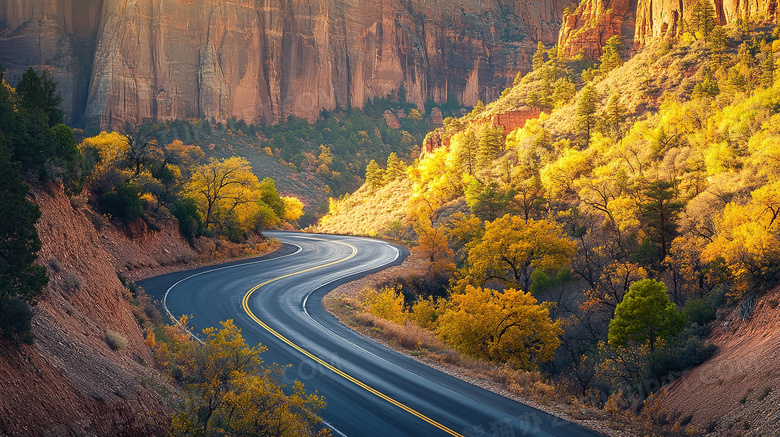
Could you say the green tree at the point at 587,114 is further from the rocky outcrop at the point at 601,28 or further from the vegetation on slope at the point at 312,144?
the vegetation on slope at the point at 312,144

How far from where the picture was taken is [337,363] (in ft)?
52.3

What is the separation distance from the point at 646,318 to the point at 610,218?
1809 centimetres

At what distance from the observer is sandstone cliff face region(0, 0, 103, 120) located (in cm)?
10381

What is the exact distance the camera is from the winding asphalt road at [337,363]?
467 inches

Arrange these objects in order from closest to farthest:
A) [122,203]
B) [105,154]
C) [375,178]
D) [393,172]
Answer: [122,203], [105,154], [393,172], [375,178]

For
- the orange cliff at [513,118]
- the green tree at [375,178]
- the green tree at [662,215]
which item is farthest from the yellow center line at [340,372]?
the green tree at [375,178]

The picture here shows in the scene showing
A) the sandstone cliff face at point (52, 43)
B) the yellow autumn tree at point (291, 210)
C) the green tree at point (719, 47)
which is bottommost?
the yellow autumn tree at point (291, 210)

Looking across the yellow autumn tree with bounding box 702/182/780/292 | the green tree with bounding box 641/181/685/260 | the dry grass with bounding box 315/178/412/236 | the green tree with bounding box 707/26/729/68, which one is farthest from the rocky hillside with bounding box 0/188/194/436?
the green tree with bounding box 707/26/729/68

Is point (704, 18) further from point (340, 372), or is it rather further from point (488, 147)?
point (340, 372)

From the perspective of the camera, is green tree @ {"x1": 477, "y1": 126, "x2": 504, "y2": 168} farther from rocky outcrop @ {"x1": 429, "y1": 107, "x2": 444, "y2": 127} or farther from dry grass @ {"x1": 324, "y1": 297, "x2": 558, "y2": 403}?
rocky outcrop @ {"x1": 429, "y1": 107, "x2": 444, "y2": 127}

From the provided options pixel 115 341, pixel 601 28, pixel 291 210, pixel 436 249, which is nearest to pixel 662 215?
pixel 436 249

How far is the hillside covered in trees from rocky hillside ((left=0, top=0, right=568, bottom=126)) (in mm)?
56972

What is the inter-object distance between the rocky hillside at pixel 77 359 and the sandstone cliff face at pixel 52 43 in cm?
10940

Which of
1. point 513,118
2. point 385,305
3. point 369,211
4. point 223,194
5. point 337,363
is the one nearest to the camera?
point 337,363
